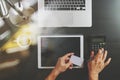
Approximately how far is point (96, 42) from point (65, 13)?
20 cm

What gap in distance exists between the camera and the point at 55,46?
1211mm

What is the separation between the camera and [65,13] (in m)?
1.20

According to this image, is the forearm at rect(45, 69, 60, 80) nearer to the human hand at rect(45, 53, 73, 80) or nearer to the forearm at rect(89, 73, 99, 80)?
the human hand at rect(45, 53, 73, 80)

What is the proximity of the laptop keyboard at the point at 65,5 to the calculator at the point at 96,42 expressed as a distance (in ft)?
0.49

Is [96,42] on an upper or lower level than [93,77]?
upper

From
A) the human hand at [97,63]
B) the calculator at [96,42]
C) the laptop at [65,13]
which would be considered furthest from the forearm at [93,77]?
the laptop at [65,13]

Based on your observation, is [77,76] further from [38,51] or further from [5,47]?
[5,47]

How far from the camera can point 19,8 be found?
119cm

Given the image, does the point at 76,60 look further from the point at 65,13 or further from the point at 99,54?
the point at 65,13

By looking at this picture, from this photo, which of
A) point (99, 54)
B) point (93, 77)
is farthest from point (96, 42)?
point (93, 77)

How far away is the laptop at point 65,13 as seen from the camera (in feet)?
3.93

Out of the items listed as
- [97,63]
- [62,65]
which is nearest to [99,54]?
[97,63]

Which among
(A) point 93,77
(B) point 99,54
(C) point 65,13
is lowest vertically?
(A) point 93,77

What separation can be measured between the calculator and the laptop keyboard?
148 mm
